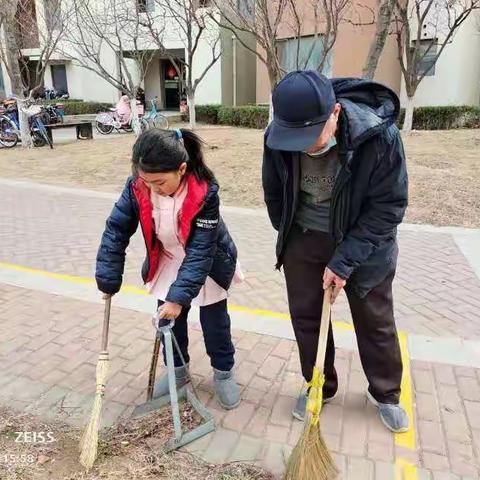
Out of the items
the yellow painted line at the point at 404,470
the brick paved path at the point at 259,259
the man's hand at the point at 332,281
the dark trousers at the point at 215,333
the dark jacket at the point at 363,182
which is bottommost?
the brick paved path at the point at 259,259

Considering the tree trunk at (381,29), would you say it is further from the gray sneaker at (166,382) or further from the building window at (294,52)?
the gray sneaker at (166,382)

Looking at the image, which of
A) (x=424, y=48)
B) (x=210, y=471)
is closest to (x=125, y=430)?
(x=210, y=471)

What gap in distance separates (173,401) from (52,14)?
1330cm

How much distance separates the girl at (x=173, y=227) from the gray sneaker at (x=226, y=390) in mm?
394

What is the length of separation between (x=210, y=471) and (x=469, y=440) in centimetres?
117

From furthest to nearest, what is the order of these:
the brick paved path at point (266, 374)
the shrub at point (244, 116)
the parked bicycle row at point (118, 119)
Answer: the parked bicycle row at point (118, 119), the shrub at point (244, 116), the brick paved path at point (266, 374)

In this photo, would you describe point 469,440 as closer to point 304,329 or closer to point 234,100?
point 304,329

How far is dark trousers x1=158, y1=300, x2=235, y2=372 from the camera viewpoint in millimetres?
2461

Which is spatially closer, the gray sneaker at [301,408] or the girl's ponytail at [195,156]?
the girl's ponytail at [195,156]

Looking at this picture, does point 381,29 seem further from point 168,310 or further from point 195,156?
point 168,310

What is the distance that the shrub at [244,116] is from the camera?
615 inches

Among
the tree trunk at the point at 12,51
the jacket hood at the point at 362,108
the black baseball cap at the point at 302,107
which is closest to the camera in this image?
the black baseball cap at the point at 302,107

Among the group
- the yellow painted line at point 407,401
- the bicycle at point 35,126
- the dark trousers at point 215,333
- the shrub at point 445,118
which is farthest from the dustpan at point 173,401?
the shrub at point 445,118

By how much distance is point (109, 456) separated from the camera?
87.0 inches
